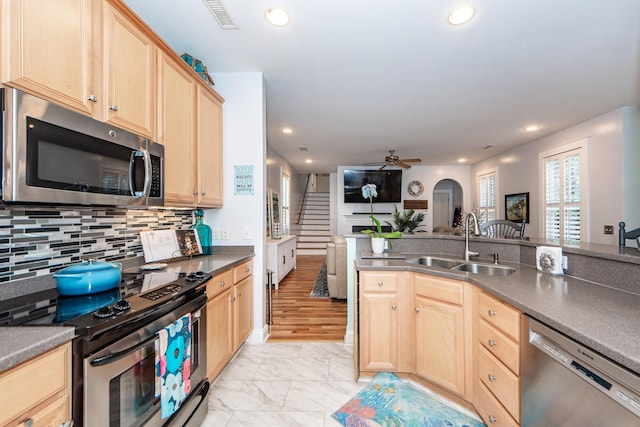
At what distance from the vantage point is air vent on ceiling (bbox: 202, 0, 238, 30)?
1.74 metres

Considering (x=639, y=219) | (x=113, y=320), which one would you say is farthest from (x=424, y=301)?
(x=639, y=219)

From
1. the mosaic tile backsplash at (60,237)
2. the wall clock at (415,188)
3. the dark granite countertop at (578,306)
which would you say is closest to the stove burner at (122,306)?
the mosaic tile backsplash at (60,237)

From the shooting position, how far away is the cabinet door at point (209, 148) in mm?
2244

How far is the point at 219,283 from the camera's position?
6.40ft

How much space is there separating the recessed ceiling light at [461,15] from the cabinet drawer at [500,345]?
1954mm

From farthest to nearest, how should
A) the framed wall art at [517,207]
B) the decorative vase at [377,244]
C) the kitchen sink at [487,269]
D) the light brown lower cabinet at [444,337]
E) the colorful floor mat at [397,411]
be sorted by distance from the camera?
the framed wall art at [517,207] → the decorative vase at [377,244] → the kitchen sink at [487,269] → the colorful floor mat at [397,411] → the light brown lower cabinet at [444,337]

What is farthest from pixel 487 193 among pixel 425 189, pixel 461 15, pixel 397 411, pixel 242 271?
pixel 242 271

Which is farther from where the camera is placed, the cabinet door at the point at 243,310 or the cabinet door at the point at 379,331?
the cabinet door at the point at 243,310

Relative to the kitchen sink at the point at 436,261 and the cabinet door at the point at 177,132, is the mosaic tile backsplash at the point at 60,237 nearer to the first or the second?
the cabinet door at the point at 177,132

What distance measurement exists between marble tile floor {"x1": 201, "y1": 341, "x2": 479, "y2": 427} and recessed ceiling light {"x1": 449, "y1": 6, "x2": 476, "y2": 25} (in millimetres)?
2567

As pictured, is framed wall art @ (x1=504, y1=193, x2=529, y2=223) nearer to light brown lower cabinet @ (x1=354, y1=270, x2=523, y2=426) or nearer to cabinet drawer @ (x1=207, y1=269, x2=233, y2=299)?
light brown lower cabinet @ (x1=354, y1=270, x2=523, y2=426)

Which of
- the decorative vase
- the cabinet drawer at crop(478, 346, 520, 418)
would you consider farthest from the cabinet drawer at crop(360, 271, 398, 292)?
the cabinet drawer at crop(478, 346, 520, 418)

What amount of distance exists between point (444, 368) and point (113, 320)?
188 centimetres

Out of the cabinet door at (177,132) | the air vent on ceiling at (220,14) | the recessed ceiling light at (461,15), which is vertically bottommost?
the cabinet door at (177,132)
